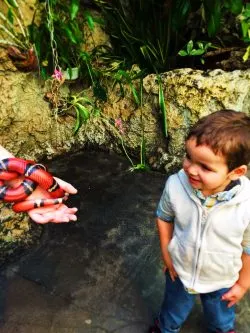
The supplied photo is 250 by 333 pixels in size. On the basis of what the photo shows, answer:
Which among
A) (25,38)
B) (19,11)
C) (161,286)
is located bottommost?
(161,286)

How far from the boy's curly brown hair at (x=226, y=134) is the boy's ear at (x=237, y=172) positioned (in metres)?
0.08

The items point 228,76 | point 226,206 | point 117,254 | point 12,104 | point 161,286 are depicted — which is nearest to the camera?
point 226,206

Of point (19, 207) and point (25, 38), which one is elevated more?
point (25, 38)

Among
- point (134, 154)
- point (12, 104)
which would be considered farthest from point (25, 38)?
point (134, 154)

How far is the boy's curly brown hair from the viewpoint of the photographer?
123 centimetres

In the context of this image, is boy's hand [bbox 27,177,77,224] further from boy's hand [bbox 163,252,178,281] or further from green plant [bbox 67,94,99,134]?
green plant [bbox 67,94,99,134]

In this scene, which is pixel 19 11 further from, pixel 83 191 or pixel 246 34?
pixel 246 34

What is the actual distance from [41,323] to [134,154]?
1.94 metres

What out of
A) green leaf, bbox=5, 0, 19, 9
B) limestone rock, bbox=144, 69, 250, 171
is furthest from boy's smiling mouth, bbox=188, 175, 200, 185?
green leaf, bbox=5, 0, 19, 9

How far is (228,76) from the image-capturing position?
3.10 meters

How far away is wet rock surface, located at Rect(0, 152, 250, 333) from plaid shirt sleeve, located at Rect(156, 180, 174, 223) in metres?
0.87

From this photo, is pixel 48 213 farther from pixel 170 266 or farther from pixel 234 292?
pixel 234 292

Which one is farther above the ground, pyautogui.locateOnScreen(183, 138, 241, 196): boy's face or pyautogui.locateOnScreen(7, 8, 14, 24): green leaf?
pyautogui.locateOnScreen(7, 8, 14, 24): green leaf

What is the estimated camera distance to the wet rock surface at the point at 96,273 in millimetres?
2148
